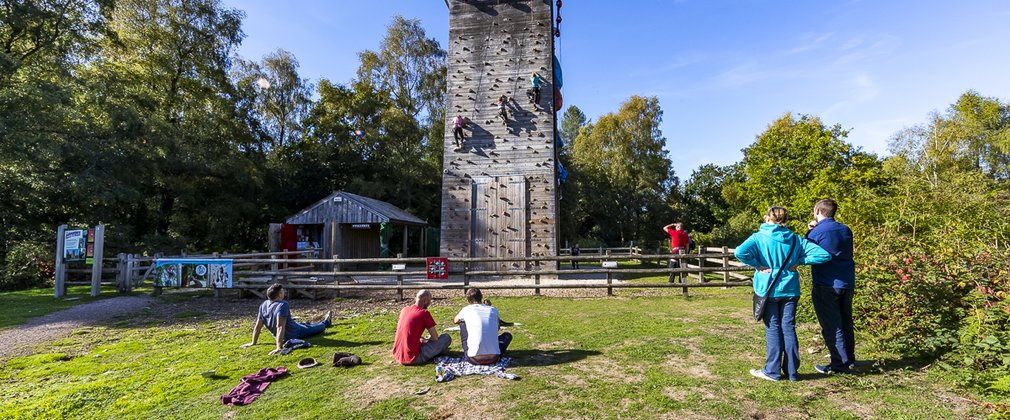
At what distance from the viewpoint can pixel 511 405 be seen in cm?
423

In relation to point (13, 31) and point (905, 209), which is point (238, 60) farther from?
point (905, 209)

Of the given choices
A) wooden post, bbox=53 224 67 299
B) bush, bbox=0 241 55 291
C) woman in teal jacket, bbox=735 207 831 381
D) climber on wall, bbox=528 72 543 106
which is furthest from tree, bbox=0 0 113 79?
woman in teal jacket, bbox=735 207 831 381

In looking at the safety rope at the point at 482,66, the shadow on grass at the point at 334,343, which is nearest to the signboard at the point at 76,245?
the shadow on grass at the point at 334,343

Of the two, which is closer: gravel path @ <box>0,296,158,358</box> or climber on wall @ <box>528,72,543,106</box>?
gravel path @ <box>0,296,158,358</box>

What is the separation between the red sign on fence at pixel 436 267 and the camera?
12.1 metres

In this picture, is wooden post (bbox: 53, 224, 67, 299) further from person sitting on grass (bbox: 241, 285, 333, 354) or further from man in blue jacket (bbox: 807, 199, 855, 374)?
man in blue jacket (bbox: 807, 199, 855, 374)

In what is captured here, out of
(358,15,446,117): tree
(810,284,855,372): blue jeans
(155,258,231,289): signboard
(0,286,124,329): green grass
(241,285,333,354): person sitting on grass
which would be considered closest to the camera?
(810,284,855,372): blue jeans

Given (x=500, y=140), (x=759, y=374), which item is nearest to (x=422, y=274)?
(x=500, y=140)

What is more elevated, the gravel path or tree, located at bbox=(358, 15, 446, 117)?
tree, located at bbox=(358, 15, 446, 117)

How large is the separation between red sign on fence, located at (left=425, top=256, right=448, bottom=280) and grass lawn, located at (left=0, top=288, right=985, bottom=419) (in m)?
3.76

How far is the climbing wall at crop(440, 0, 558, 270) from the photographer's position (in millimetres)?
15984

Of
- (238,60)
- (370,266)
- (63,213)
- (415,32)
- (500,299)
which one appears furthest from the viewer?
(415,32)

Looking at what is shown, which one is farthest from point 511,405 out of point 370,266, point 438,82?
point 438,82

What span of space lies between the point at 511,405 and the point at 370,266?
1791cm
